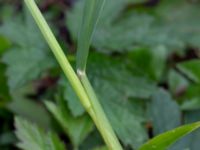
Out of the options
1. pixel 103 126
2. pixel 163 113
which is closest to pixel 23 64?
pixel 163 113

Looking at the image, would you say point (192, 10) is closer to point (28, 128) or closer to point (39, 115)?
point (39, 115)

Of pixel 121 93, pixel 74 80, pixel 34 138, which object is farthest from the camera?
pixel 121 93

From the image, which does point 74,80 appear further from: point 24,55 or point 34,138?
point 24,55

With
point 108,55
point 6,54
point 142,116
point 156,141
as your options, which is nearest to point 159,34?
point 108,55

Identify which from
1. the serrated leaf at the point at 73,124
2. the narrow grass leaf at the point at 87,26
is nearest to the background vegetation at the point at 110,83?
the serrated leaf at the point at 73,124

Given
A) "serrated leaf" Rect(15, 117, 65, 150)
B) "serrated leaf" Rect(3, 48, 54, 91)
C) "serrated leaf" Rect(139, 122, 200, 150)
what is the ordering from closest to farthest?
"serrated leaf" Rect(139, 122, 200, 150) < "serrated leaf" Rect(15, 117, 65, 150) < "serrated leaf" Rect(3, 48, 54, 91)

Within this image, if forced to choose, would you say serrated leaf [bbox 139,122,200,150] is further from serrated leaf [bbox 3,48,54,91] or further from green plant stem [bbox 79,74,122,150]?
serrated leaf [bbox 3,48,54,91]

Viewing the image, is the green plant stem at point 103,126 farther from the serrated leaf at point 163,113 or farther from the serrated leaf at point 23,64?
the serrated leaf at point 23,64

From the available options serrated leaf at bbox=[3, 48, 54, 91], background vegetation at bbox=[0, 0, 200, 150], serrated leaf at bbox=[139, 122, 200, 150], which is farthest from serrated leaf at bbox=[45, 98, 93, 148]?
serrated leaf at bbox=[139, 122, 200, 150]
